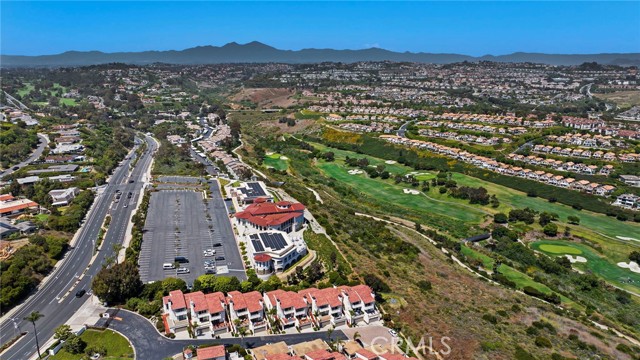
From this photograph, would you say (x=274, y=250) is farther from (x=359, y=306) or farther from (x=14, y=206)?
(x=14, y=206)

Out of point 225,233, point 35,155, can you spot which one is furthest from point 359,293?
point 35,155

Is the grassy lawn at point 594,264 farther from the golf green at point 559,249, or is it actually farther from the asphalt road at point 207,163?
the asphalt road at point 207,163

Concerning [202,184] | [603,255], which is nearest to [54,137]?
[202,184]

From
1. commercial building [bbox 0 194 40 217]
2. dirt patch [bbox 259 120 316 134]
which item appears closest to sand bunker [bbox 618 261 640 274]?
commercial building [bbox 0 194 40 217]

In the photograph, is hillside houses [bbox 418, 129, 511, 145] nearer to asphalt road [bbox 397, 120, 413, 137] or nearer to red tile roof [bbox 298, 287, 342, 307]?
asphalt road [bbox 397, 120, 413, 137]

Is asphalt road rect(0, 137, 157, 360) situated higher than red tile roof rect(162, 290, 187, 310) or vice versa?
red tile roof rect(162, 290, 187, 310)
